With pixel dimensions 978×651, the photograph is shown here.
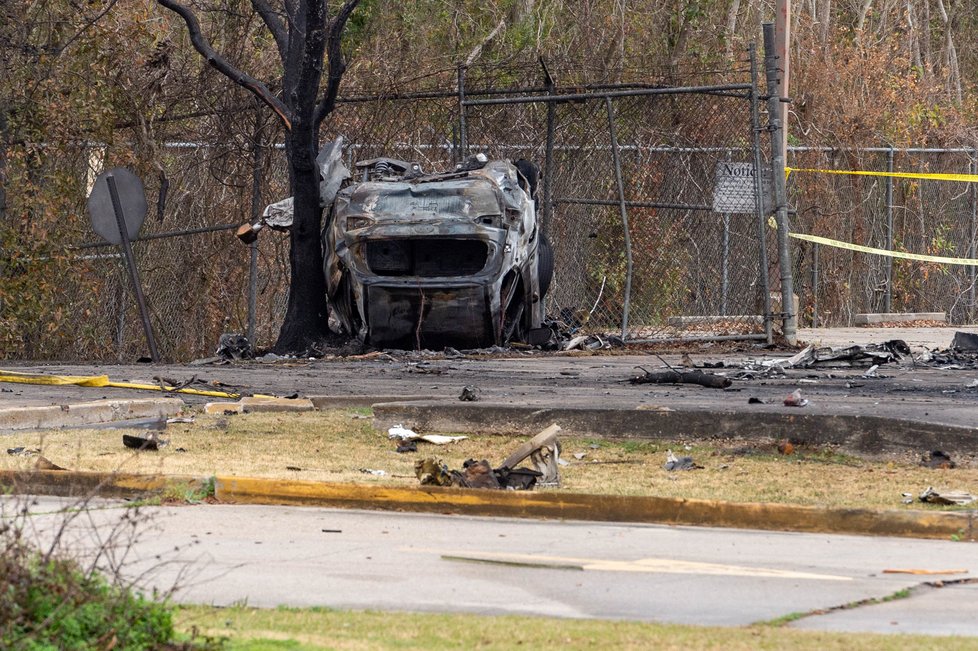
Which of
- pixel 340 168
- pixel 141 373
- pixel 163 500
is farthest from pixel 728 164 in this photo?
pixel 163 500

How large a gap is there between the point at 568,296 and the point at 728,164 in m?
2.95

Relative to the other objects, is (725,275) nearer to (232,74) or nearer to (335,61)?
(335,61)

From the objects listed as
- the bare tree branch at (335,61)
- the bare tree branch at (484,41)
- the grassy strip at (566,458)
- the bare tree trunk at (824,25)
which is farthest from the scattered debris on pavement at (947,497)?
the bare tree trunk at (824,25)

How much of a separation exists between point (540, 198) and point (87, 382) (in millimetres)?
7185

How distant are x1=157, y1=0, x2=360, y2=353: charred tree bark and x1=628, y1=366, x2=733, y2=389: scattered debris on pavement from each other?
564 cm

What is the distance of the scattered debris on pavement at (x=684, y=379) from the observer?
13.9 metres

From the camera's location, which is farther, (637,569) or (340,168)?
(340,168)

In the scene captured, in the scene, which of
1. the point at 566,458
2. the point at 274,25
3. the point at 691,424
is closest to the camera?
the point at 566,458

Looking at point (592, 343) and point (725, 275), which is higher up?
point (725, 275)

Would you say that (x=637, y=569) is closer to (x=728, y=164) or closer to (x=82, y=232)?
(x=728, y=164)

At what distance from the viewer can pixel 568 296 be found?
20250mm

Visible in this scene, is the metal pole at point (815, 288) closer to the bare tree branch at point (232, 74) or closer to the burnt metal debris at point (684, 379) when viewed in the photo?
the bare tree branch at point (232, 74)

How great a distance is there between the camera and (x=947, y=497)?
333 inches

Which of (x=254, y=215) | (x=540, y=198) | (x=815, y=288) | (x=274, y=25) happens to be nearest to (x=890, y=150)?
(x=815, y=288)
